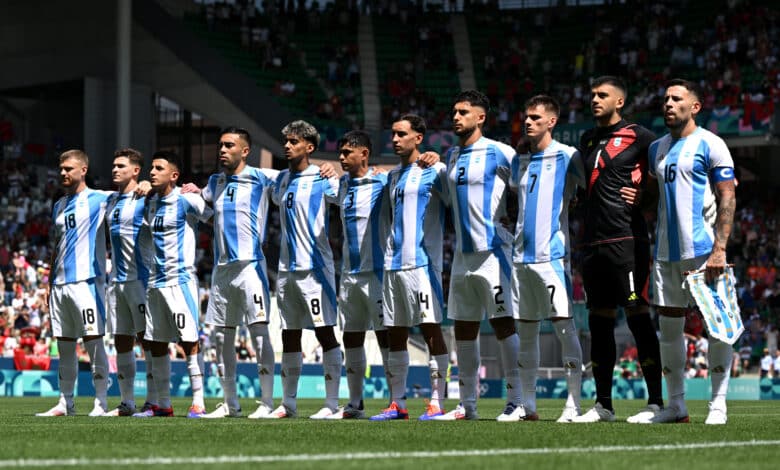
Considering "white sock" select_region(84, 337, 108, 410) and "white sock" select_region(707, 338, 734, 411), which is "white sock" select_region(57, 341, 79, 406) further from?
"white sock" select_region(707, 338, 734, 411)

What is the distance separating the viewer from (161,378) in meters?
11.9

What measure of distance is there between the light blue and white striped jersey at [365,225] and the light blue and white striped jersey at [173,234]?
1.56 m

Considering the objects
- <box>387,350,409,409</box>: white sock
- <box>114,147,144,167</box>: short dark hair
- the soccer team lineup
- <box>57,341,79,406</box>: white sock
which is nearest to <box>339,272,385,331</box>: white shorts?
the soccer team lineup

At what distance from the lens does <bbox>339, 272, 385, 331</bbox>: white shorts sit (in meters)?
10.9

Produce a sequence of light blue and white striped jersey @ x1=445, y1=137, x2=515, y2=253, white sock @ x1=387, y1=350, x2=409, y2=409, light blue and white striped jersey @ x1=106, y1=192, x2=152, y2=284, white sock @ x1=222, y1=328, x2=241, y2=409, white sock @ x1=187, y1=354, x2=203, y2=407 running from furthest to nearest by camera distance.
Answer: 1. light blue and white striped jersey @ x1=106, y1=192, x2=152, y2=284
2. white sock @ x1=187, y1=354, x2=203, y2=407
3. white sock @ x1=222, y1=328, x2=241, y2=409
4. white sock @ x1=387, y1=350, x2=409, y2=409
5. light blue and white striped jersey @ x1=445, y1=137, x2=515, y2=253

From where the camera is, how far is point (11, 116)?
1549 inches

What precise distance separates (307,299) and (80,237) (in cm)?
252

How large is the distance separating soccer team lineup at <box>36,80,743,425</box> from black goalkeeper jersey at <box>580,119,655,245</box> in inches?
0.6

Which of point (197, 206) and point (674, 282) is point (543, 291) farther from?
point (197, 206)

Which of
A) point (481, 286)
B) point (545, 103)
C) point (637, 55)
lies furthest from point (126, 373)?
point (637, 55)

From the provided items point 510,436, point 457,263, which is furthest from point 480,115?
point 510,436

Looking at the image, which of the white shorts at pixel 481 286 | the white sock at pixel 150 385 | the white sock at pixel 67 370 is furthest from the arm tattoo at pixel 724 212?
the white sock at pixel 67 370

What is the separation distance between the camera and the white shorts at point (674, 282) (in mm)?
9062

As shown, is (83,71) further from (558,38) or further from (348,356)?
(348,356)
